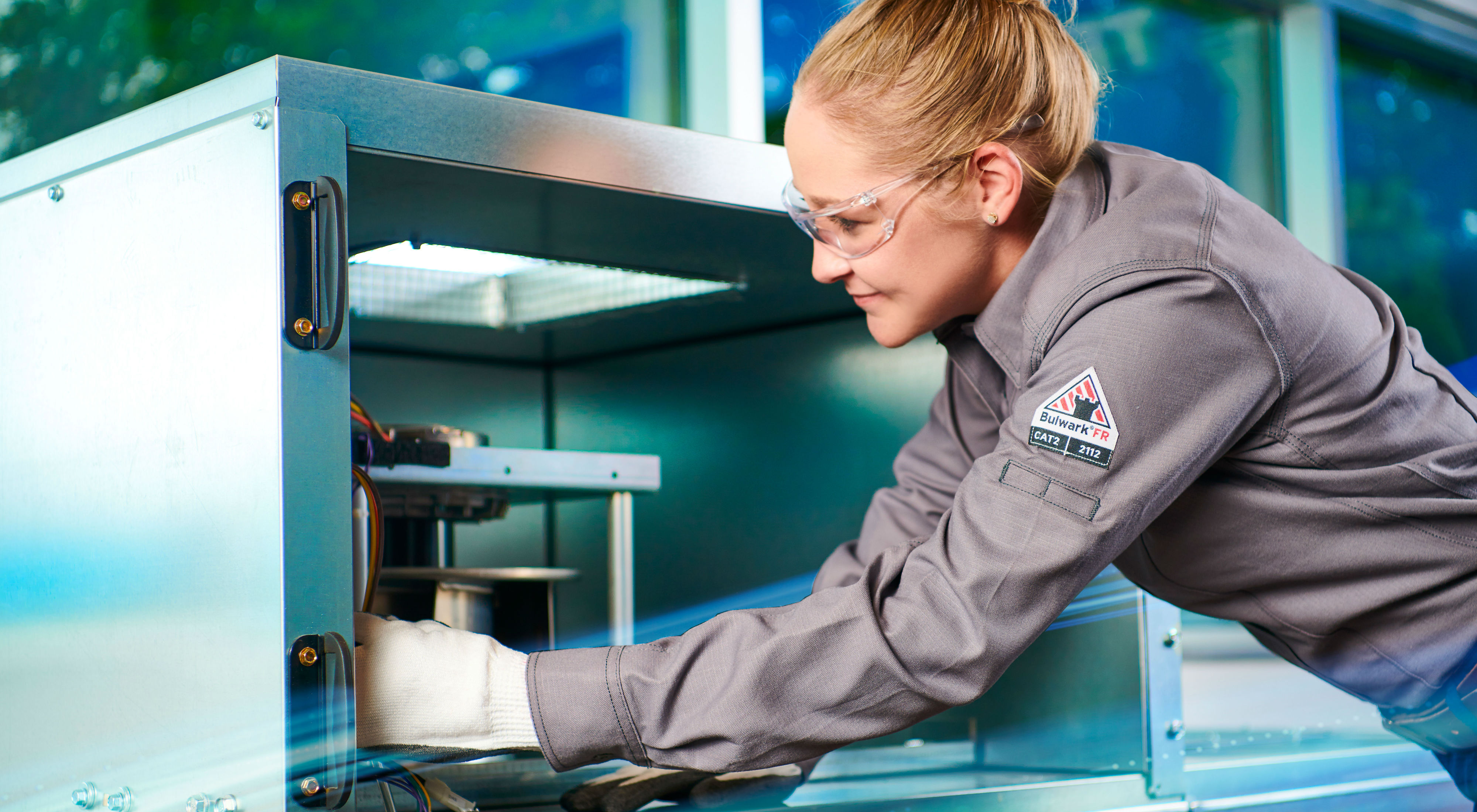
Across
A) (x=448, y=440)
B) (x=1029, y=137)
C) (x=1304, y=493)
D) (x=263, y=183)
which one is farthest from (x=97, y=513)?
(x=1304, y=493)

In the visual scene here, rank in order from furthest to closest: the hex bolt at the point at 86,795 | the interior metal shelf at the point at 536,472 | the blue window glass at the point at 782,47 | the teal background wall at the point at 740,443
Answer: the blue window glass at the point at 782,47 < the teal background wall at the point at 740,443 < the interior metal shelf at the point at 536,472 < the hex bolt at the point at 86,795

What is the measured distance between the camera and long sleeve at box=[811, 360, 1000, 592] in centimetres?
108

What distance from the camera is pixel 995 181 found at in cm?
83

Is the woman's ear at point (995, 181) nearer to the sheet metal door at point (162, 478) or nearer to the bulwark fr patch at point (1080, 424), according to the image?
the bulwark fr patch at point (1080, 424)

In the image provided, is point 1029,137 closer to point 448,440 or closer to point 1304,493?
point 1304,493

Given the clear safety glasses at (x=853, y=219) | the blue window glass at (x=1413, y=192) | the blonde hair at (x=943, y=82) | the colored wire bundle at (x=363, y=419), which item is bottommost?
the colored wire bundle at (x=363, y=419)

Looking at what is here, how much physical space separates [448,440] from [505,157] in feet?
1.36

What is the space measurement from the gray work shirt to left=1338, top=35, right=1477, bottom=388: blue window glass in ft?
6.49

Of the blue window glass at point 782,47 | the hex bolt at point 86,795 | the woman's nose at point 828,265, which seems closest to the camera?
the hex bolt at point 86,795

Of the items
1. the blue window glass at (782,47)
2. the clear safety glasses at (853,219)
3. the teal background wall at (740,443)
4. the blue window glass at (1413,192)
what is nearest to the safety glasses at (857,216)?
the clear safety glasses at (853,219)

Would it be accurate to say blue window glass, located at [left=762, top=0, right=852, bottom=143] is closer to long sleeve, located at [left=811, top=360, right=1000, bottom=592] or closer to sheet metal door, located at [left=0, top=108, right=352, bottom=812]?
long sleeve, located at [left=811, top=360, right=1000, bottom=592]

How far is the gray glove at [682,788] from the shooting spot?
93cm

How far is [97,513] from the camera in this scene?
76 centimetres

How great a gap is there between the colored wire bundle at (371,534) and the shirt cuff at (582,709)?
0.16 meters
